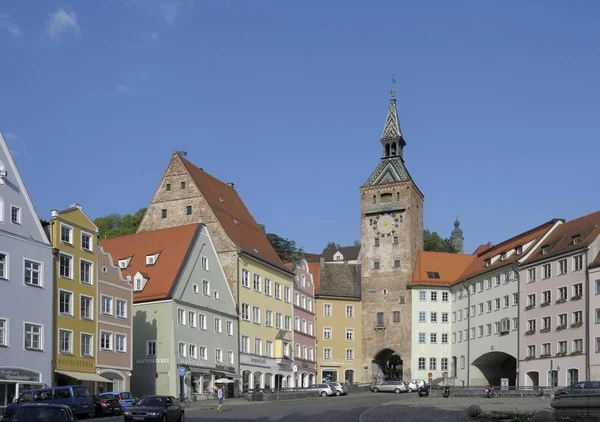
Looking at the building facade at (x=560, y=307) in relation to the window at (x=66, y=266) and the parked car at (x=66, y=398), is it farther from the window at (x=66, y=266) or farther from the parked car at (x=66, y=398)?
the parked car at (x=66, y=398)

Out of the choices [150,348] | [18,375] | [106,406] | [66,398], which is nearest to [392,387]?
[150,348]

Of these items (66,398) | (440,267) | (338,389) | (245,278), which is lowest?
(338,389)

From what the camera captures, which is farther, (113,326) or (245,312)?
(245,312)

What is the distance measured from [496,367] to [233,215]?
1326 inches

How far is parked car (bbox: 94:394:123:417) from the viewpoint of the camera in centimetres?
4897

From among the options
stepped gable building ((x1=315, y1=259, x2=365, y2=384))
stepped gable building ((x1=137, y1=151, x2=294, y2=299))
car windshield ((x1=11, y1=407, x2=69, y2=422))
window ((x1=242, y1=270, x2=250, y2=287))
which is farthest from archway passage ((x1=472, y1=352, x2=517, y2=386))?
car windshield ((x1=11, y1=407, x2=69, y2=422))

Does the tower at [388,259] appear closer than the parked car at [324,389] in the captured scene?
No

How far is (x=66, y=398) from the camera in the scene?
145ft

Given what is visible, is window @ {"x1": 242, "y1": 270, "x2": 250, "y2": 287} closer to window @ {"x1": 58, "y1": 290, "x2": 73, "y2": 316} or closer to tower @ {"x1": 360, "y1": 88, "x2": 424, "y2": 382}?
window @ {"x1": 58, "y1": 290, "x2": 73, "y2": 316}

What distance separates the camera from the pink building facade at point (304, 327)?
97.2m

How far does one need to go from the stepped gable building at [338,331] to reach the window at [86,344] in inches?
1921

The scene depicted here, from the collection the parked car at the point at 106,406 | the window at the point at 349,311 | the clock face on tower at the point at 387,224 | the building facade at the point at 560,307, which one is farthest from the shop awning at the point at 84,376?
the clock face on tower at the point at 387,224

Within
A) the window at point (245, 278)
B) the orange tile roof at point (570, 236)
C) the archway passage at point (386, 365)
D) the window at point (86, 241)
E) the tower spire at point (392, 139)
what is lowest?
the archway passage at point (386, 365)

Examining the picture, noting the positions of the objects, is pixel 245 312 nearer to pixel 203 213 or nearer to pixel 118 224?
pixel 203 213
